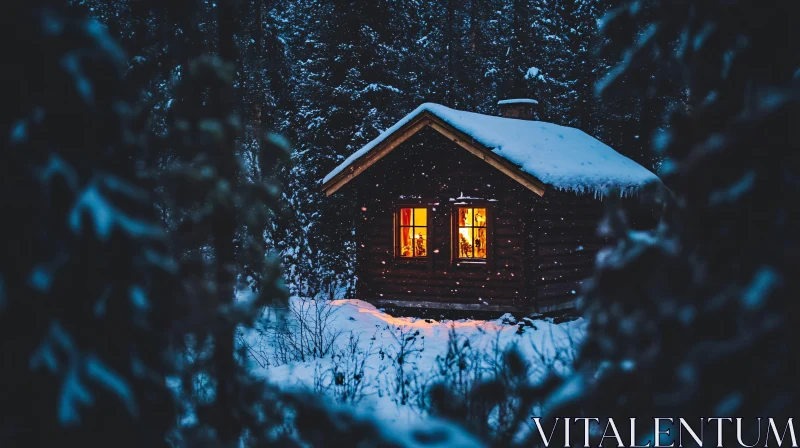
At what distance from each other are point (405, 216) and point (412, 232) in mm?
459

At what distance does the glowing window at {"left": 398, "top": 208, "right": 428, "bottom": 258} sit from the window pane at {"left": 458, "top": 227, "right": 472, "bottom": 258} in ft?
3.10

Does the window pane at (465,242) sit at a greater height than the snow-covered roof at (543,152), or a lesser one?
lesser

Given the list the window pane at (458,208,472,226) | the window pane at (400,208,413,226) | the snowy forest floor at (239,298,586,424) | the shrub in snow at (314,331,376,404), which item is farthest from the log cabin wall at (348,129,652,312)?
the shrub in snow at (314,331,376,404)

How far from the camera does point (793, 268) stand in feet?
7.09

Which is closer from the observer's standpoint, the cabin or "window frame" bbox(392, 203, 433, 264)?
the cabin

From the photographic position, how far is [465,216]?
1655 centimetres

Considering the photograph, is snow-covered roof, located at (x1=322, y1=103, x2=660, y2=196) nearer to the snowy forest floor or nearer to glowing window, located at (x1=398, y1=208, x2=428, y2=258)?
glowing window, located at (x1=398, y1=208, x2=428, y2=258)

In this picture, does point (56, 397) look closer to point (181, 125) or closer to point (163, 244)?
point (163, 244)

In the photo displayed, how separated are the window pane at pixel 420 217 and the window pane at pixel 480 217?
1.36 m

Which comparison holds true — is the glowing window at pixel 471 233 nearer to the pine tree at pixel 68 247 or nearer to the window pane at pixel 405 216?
the window pane at pixel 405 216

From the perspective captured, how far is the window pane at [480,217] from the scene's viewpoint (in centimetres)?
1623

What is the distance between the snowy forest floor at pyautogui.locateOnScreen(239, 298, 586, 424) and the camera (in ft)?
24.3

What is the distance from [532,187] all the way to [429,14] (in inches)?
765

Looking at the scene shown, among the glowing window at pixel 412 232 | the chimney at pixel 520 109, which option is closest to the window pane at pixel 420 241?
the glowing window at pixel 412 232
